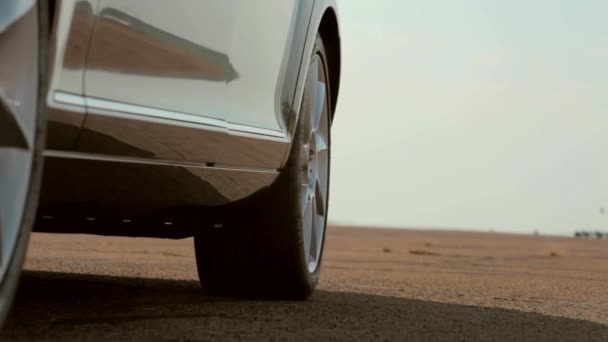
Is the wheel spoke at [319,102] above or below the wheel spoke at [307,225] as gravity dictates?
above

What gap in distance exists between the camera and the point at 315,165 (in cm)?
496

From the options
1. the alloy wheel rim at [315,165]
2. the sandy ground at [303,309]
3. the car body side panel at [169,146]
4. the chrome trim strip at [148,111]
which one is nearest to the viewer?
the chrome trim strip at [148,111]

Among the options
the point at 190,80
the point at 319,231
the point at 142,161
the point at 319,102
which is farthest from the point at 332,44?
the point at 142,161

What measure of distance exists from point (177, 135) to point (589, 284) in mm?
3920

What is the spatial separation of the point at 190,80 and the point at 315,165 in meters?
1.45

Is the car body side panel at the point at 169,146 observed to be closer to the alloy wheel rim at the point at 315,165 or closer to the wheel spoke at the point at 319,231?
the alloy wheel rim at the point at 315,165

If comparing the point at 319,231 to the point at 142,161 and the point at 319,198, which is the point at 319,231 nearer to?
the point at 319,198

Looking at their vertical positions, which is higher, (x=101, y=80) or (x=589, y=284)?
(x=101, y=80)

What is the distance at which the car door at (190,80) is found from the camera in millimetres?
3072

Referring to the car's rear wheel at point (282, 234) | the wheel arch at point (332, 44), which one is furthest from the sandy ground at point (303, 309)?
the wheel arch at point (332, 44)

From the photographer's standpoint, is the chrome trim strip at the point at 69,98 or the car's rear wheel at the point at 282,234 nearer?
the chrome trim strip at the point at 69,98

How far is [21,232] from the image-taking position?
266 cm

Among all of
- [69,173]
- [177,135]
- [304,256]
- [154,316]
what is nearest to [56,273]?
[304,256]

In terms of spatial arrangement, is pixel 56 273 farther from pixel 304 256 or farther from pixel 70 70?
pixel 70 70
